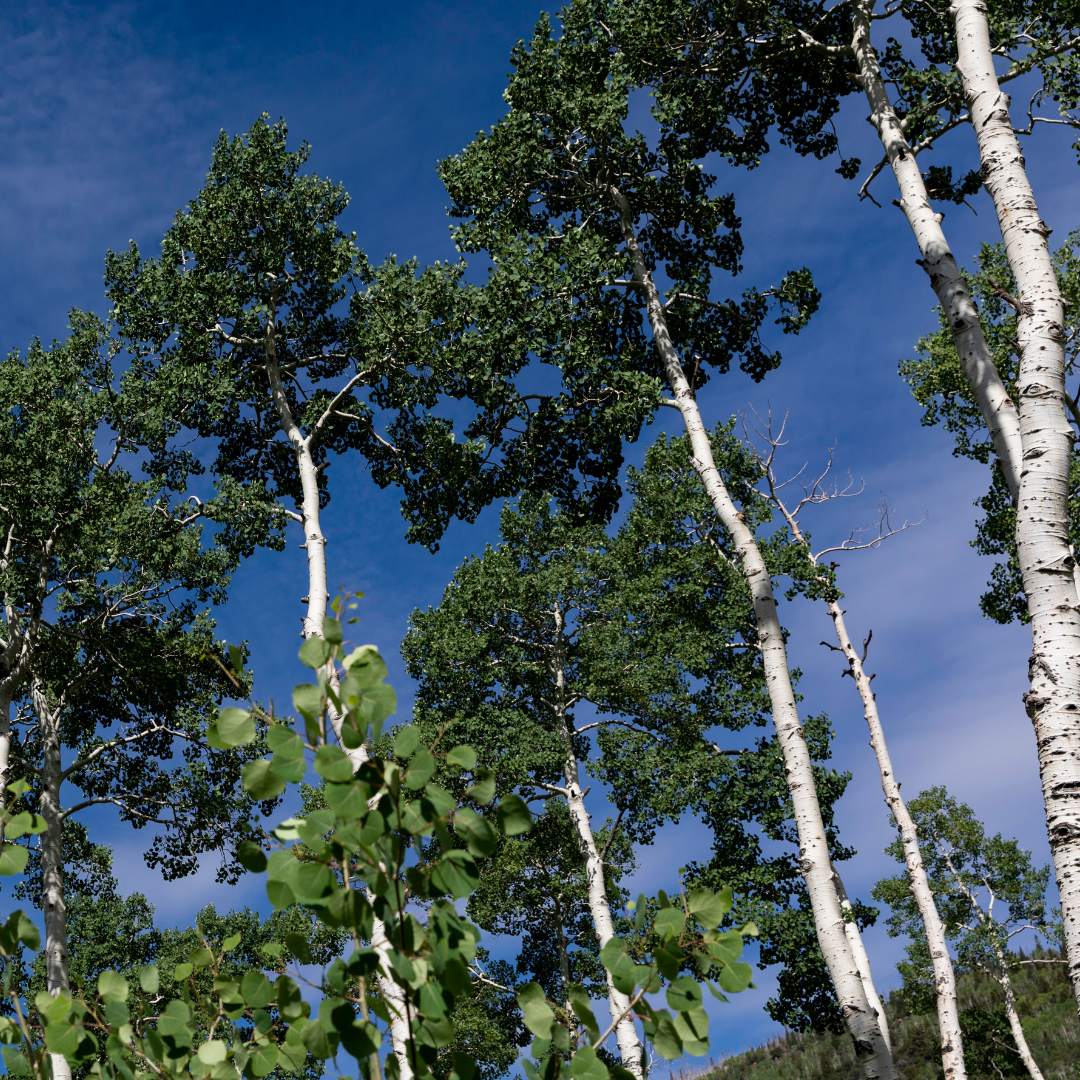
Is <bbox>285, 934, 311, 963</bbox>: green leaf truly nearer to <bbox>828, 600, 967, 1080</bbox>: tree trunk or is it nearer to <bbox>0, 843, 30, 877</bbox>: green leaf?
<bbox>0, 843, 30, 877</bbox>: green leaf

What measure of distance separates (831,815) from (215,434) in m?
12.4

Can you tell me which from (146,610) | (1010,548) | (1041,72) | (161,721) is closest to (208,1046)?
(1041,72)

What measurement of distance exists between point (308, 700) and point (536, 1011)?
0.74m

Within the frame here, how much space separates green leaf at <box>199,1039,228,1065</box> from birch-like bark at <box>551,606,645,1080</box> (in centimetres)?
1101

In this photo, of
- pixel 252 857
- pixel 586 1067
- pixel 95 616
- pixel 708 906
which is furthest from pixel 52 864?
pixel 708 906

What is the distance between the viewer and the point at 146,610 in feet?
43.3

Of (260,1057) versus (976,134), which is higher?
(976,134)

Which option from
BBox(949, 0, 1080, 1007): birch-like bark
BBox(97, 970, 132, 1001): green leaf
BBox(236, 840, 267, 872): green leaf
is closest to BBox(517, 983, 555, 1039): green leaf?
BBox(236, 840, 267, 872): green leaf

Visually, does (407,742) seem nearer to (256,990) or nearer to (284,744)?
(284,744)

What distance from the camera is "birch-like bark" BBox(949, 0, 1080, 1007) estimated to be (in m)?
4.14

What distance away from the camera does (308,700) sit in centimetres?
141

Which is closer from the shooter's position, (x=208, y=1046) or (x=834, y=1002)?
(x=208, y=1046)

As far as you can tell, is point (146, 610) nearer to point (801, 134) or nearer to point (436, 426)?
point (436, 426)

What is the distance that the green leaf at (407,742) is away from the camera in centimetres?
141
